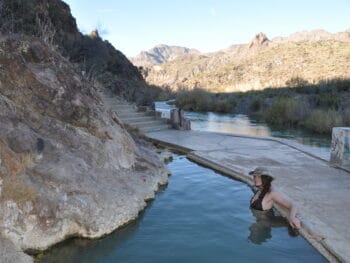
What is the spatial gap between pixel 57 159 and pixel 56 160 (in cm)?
3

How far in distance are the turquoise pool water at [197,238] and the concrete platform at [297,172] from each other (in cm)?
26

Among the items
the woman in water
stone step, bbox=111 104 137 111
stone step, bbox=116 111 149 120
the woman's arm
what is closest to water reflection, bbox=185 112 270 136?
stone step, bbox=116 111 149 120

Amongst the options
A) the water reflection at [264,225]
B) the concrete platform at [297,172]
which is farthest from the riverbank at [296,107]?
the water reflection at [264,225]

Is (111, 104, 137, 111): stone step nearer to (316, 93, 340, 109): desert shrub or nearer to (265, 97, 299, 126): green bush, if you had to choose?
(265, 97, 299, 126): green bush

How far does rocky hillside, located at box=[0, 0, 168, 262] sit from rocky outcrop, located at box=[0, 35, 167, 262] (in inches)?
0.4

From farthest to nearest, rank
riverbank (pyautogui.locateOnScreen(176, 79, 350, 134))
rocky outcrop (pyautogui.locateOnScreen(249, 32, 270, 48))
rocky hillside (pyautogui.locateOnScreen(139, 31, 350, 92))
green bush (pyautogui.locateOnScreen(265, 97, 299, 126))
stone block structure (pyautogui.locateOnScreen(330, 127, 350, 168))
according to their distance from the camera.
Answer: rocky outcrop (pyautogui.locateOnScreen(249, 32, 270, 48)) → rocky hillside (pyautogui.locateOnScreen(139, 31, 350, 92)) → green bush (pyautogui.locateOnScreen(265, 97, 299, 126)) → riverbank (pyautogui.locateOnScreen(176, 79, 350, 134)) → stone block structure (pyautogui.locateOnScreen(330, 127, 350, 168))

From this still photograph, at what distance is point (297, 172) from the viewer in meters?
7.80

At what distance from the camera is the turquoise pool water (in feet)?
14.8

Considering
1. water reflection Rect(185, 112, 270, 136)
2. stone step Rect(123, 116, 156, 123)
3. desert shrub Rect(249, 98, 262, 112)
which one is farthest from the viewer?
desert shrub Rect(249, 98, 262, 112)

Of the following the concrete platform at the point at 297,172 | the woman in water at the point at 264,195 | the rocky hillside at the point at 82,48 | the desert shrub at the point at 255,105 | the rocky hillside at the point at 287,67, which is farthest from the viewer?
the rocky hillside at the point at 287,67

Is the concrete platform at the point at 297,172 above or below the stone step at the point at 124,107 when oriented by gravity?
below

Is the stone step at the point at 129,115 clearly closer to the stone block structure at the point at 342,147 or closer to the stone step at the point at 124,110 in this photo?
the stone step at the point at 124,110

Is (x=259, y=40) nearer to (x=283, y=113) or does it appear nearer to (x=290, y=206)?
(x=283, y=113)

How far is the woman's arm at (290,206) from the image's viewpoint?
204 inches
